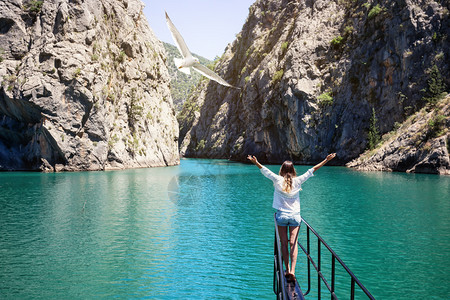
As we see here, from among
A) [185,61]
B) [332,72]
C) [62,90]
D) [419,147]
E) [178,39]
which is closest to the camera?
[178,39]

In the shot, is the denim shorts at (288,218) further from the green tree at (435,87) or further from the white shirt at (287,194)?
the green tree at (435,87)

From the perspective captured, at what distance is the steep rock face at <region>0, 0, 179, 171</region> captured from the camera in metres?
48.8

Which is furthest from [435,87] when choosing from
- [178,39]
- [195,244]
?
[178,39]

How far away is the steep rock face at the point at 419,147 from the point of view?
41.8 metres

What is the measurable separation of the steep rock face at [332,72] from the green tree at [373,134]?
126 centimetres

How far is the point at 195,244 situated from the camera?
14.6 m

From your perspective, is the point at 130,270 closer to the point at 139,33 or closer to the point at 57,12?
the point at 57,12

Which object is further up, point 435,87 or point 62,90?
point 435,87

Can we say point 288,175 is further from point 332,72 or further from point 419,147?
point 332,72

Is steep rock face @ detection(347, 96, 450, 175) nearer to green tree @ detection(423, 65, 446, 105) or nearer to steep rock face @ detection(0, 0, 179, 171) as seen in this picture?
green tree @ detection(423, 65, 446, 105)

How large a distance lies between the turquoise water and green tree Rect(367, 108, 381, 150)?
3178cm

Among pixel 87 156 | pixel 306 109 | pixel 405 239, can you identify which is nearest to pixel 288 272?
pixel 405 239

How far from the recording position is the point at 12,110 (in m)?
50.0

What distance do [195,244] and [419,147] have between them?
40.3 m
